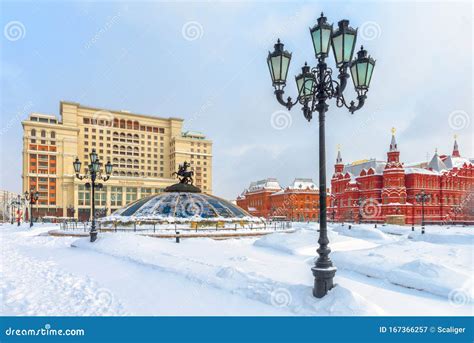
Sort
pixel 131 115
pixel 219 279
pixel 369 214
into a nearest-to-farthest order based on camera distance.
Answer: pixel 219 279, pixel 369 214, pixel 131 115

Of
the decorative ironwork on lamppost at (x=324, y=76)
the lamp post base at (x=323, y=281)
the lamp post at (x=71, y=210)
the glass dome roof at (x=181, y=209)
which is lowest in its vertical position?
the lamp post at (x=71, y=210)

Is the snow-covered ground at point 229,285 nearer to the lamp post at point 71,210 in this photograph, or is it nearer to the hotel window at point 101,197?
the lamp post at point 71,210

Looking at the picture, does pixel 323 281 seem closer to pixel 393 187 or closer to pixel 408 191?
pixel 393 187

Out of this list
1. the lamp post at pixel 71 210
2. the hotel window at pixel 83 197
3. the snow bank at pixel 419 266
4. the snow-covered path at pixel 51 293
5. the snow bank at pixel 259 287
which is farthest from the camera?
the hotel window at pixel 83 197

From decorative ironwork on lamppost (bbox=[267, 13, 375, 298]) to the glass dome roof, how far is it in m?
19.4

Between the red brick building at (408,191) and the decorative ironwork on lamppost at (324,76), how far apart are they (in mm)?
54190

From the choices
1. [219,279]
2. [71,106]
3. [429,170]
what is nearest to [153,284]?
[219,279]

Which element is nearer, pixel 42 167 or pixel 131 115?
pixel 42 167

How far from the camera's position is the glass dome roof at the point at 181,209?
2491 centimetres

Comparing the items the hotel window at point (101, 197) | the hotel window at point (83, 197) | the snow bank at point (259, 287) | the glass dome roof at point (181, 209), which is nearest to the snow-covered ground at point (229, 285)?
the snow bank at point (259, 287)

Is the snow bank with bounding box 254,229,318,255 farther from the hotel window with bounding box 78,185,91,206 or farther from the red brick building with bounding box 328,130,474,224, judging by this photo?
the hotel window with bounding box 78,185,91,206

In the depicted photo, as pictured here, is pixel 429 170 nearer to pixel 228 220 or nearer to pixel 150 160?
pixel 228 220
